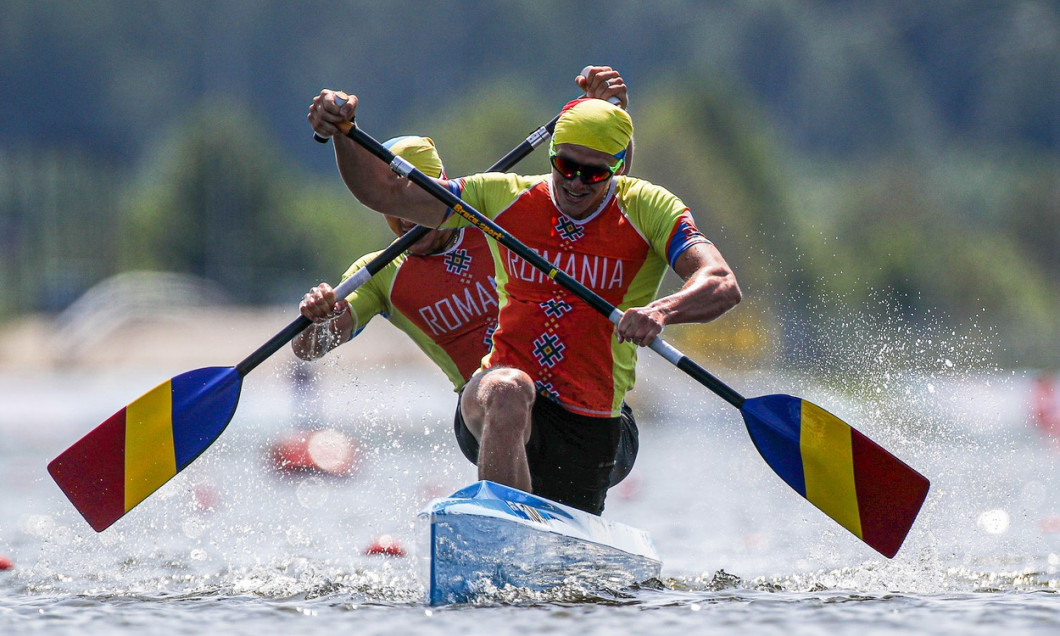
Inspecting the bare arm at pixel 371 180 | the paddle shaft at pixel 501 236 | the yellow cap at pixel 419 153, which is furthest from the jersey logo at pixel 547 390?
the yellow cap at pixel 419 153

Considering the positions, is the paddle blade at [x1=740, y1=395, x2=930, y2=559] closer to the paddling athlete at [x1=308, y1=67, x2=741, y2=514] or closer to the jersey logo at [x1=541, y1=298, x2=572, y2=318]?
the paddling athlete at [x1=308, y1=67, x2=741, y2=514]

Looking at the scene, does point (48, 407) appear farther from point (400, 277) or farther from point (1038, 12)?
point (1038, 12)

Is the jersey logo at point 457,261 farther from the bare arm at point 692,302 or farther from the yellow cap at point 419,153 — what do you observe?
Answer: the bare arm at point 692,302

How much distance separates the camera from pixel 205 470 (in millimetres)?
11906

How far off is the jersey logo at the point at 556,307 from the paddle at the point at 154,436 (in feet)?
2.48

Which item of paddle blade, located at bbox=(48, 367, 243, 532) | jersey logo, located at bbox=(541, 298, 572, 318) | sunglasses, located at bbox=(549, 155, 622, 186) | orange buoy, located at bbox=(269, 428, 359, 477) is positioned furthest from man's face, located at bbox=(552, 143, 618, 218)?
orange buoy, located at bbox=(269, 428, 359, 477)

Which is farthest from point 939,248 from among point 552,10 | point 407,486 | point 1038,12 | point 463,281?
point 552,10

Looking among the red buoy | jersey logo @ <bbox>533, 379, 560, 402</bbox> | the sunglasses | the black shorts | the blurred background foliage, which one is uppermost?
the blurred background foliage

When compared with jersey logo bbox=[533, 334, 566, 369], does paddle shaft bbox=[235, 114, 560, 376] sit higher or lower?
higher

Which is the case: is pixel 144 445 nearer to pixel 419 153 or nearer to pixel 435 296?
pixel 435 296

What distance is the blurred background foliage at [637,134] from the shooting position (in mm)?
47875

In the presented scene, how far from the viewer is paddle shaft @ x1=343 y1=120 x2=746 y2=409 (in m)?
5.34

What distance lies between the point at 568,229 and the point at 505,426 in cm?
86

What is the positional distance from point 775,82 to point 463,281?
9062cm
